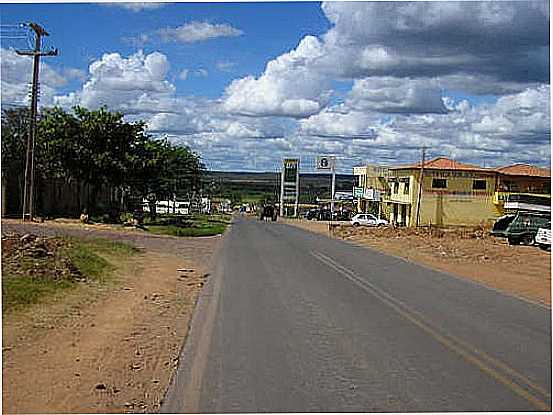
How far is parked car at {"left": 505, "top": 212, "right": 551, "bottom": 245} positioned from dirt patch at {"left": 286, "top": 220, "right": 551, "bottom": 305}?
2.24 ft

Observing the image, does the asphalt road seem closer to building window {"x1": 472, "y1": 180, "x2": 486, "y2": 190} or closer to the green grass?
the green grass

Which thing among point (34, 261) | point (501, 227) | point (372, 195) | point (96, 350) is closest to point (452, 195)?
point (372, 195)

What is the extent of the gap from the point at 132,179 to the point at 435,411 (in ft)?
136

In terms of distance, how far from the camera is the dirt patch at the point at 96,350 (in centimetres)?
803

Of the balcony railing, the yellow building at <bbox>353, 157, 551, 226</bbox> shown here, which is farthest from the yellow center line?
the yellow building at <bbox>353, 157, 551, 226</bbox>

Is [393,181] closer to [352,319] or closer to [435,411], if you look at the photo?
[352,319]

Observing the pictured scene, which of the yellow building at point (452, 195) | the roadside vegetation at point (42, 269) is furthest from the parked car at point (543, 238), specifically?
the yellow building at point (452, 195)

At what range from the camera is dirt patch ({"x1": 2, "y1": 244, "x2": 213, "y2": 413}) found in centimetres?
803

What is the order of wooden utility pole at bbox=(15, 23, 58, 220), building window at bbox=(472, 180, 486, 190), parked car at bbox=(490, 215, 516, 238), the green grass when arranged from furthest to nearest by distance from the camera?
building window at bbox=(472, 180, 486, 190), parked car at bbox=(490, 215, 516, 238), wooden utility pole at bbox=(15, 23, 58, 220), the green grass

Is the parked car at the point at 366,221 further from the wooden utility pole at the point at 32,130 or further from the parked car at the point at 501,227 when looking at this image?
the wooden utility pole at the point at 32,130

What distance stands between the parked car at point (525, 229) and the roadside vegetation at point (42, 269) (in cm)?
2373

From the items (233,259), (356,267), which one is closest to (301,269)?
(356,267)

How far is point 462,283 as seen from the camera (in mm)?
20516

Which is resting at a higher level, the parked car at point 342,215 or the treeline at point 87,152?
the treeline at point 87,152
